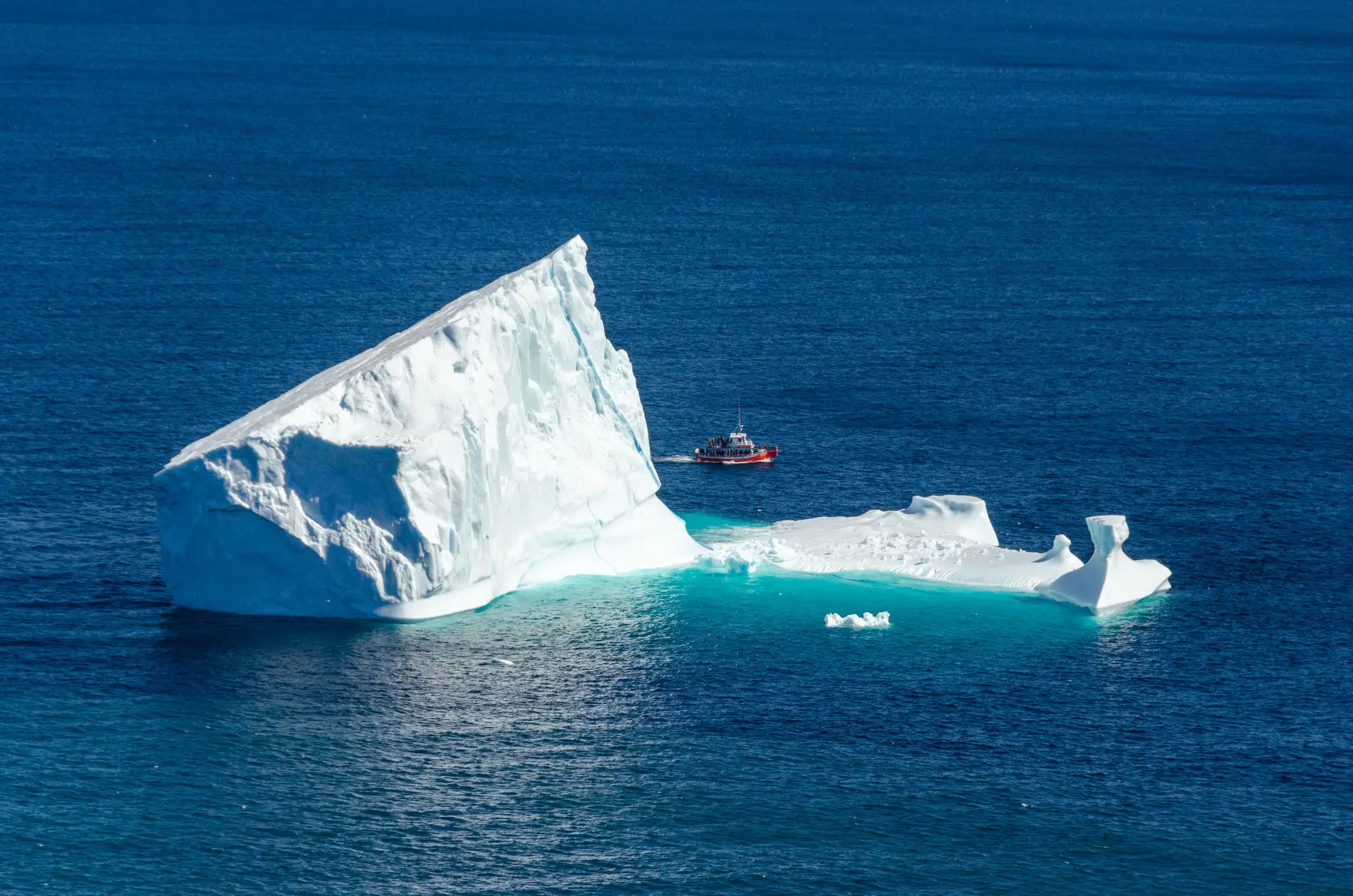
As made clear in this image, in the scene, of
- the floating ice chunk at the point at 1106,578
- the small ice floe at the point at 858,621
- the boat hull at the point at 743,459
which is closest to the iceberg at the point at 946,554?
the floating ice chunk at the point at 1106,578

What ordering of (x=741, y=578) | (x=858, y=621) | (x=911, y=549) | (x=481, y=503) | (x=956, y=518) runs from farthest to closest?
(x=956, y=518) → (x=911, y=549) → (x=741, y=578) → (x=481, y=503) → (x=858, y=621)

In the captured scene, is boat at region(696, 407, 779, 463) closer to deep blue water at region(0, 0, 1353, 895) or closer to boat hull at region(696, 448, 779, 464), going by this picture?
boat hull at region(696, 448, 779, 464)

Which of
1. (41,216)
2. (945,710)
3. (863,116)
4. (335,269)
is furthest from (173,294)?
(863,116)

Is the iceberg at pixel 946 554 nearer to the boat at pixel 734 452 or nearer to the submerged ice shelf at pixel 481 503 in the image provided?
the submerged ice shelf at pixel 481 503

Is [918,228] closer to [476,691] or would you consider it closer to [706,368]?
[706,368]

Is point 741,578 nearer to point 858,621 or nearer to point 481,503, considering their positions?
point 858,621

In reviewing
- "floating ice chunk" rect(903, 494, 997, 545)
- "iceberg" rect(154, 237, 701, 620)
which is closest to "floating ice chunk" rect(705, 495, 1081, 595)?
"floating ice chunk" rect(903, 494, 997, 545)

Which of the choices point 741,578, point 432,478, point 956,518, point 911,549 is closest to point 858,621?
point 741,578
